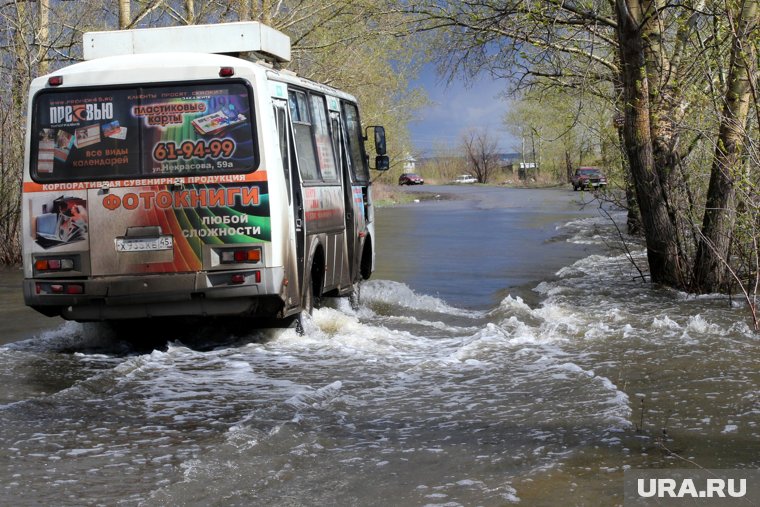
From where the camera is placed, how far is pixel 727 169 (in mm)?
13109

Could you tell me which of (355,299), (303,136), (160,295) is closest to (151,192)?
(160,295)

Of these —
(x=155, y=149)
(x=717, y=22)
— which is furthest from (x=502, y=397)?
(x=717, y=22)

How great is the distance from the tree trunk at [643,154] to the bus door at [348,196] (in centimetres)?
425

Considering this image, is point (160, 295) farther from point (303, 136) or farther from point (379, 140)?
point (379, 140)

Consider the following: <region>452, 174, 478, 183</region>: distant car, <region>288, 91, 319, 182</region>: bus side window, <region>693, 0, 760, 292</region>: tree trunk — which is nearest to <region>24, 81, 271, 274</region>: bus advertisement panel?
<region>288, 91, 319, 182</region>: bus side window

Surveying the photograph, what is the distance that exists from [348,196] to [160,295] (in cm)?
395

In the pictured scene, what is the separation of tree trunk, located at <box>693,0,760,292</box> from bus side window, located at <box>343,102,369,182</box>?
4.55 m

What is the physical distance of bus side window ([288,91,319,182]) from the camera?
1100 centimetres

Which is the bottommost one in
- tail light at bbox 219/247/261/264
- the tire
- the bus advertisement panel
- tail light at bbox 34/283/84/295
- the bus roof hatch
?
the tire

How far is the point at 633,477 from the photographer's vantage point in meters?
5.98

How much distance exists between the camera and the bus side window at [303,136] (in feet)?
36.1

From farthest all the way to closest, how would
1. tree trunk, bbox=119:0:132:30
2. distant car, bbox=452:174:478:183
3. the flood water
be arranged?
distant car, bbox=452:174:478:183
tree trunk, bbox=119:0:132:30
the flood water

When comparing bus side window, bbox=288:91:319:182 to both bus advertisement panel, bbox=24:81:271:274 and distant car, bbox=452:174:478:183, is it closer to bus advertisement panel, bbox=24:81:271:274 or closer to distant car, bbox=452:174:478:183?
bus advertisement panel, bbox=24:81:271:274

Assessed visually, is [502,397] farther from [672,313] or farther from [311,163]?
[672,313]
